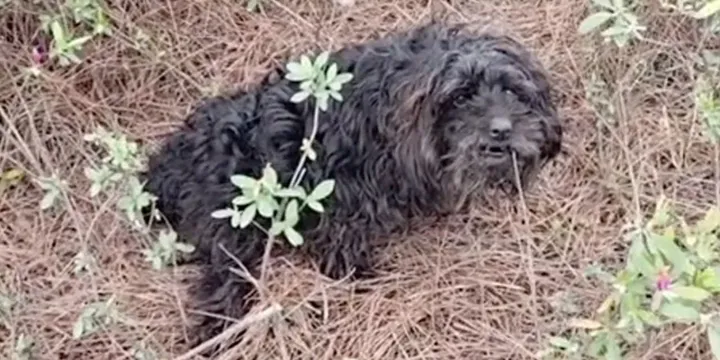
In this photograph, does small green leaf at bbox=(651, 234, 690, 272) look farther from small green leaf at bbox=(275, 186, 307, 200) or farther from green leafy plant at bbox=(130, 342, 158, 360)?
green leafy plant at bbox=(130, 342, 158, 360)

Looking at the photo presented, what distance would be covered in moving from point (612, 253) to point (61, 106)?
1.66 metres

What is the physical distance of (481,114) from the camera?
2824 mm

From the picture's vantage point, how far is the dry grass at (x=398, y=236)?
10.4 feet

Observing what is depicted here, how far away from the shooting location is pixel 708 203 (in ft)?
11.2

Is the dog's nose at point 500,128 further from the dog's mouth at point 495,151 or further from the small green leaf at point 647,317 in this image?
the small green leaf at point 647,317

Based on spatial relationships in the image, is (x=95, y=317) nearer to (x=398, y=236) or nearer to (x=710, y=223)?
(x=398, y=236)

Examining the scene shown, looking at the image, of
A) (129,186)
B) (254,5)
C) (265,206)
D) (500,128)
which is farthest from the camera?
(254,5)

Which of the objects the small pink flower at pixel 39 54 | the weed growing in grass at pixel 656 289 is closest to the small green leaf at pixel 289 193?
the weed growing in grass at pixel 656 289

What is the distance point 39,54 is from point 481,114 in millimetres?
1455

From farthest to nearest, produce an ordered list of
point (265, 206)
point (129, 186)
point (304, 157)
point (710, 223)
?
point (129, 186) < point (304, 157) < point (265, 206) < point (710, 223)

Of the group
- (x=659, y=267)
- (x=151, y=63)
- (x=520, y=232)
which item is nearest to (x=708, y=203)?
(x=520, y=232)

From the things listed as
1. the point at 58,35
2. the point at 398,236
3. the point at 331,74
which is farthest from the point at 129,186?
the point at 398,236

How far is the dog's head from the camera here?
283 cm

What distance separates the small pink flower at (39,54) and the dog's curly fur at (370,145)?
1.71 ft
